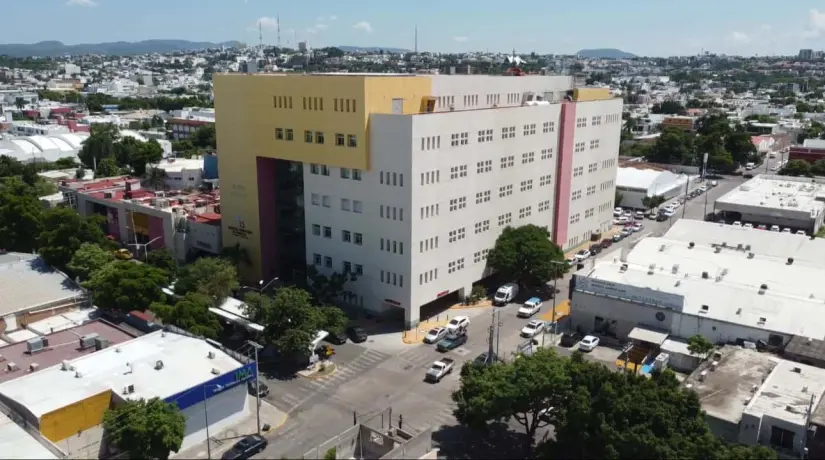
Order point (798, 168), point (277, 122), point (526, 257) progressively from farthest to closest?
point (798, 168) < point (526, 257) < point (277, 122)

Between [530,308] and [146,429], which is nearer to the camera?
[146,429]

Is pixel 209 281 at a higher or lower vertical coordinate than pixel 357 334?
higher

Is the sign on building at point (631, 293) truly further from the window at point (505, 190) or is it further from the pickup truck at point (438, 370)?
the pickup truck at point (438, 370)

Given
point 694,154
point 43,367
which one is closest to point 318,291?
point 43,367

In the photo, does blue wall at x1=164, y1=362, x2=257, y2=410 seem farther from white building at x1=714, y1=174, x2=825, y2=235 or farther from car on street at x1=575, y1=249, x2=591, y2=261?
white building at x1=714, y1=174, x2=825, y2=235

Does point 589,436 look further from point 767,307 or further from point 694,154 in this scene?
point 694,154

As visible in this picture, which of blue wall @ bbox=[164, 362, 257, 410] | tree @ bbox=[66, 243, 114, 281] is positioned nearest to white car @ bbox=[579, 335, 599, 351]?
blue wall @ bbox=[164, 362, 257, 410]

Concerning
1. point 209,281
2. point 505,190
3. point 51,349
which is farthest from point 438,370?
point 51,349

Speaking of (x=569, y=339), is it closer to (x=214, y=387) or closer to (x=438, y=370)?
(x=438, y=370)
